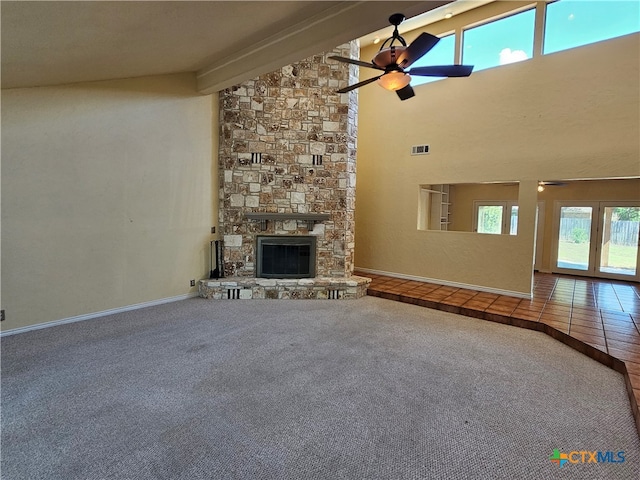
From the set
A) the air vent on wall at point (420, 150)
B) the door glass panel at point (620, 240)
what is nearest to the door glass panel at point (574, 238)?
the door glass panel at point (620, 240)

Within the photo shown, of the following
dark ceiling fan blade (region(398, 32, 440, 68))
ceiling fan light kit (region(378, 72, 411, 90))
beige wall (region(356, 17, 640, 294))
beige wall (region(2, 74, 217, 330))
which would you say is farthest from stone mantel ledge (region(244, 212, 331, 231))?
dark ceiling fan blade (region(398, 32, 440, 68))

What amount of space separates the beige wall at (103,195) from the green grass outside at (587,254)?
7718 mm

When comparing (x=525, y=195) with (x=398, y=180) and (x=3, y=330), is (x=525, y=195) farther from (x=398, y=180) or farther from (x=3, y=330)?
(x=3, y=330)

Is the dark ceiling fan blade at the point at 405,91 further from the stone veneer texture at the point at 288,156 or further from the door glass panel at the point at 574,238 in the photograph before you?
the door glass panel at the point at 574,238

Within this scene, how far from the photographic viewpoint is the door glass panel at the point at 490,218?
763cm

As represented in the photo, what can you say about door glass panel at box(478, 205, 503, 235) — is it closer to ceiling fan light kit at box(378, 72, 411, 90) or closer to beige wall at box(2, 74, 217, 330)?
ceiling fan light kit at box(378, 72, 411, 90)

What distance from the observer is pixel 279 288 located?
5.09 meters

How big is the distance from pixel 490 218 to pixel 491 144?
2977 mm

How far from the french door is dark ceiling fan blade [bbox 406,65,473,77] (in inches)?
229

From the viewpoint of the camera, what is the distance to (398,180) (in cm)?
636

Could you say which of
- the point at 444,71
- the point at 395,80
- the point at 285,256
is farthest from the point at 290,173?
the point at 444,71

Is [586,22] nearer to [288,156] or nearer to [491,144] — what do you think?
[491,144]

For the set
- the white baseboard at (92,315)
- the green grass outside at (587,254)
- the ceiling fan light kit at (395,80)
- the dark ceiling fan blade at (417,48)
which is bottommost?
the white baseboard at (92,315)

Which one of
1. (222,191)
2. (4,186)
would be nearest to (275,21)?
(222,191)
